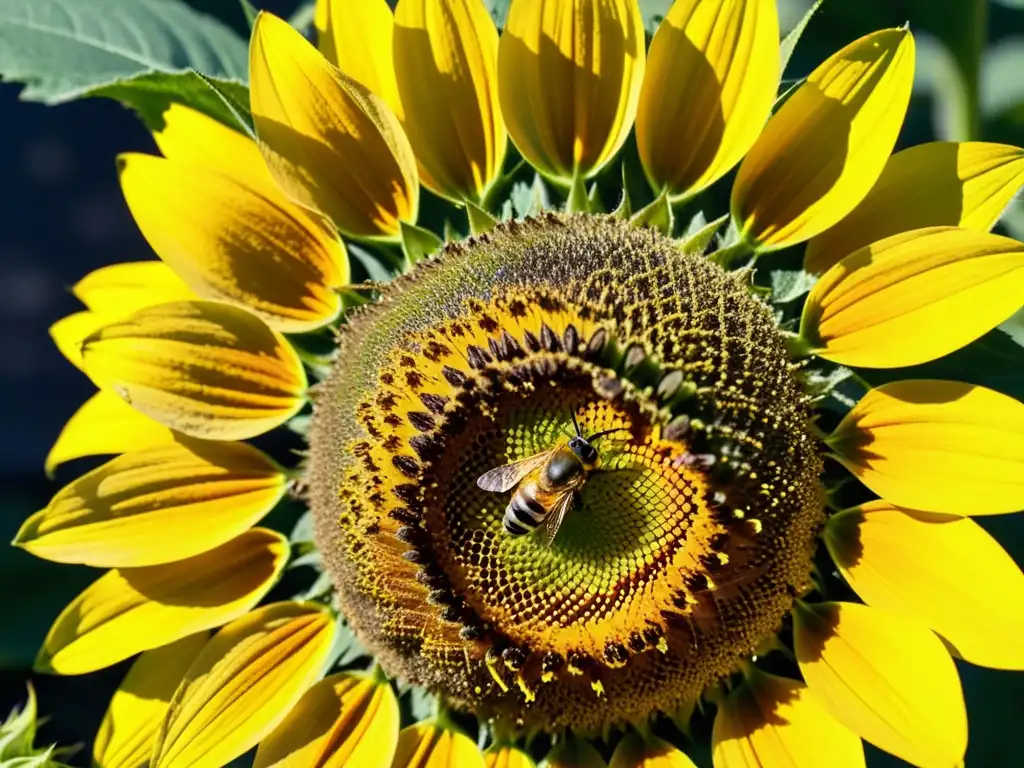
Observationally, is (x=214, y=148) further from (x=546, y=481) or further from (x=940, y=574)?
(x=940, y=574)

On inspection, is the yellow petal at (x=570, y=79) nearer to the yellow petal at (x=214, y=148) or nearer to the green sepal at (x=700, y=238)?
the green sepal at (x=700, y=238)

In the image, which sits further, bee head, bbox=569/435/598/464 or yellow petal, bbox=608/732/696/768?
yellow petal, bbox=608/732/696/768

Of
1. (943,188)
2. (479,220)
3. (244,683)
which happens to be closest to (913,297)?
(943,188)

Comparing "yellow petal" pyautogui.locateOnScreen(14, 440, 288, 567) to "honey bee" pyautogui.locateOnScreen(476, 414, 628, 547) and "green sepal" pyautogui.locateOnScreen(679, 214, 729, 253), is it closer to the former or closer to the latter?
"honey bee" pyautogui.locateOnScreen(476, 414, 628, 547)

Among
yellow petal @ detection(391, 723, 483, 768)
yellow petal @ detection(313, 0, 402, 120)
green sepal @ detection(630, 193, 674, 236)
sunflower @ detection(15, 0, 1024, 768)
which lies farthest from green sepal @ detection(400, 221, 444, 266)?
yellow petal @ detection(391, 723, 483, 768)

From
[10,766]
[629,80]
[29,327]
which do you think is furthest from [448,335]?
[29,327]
